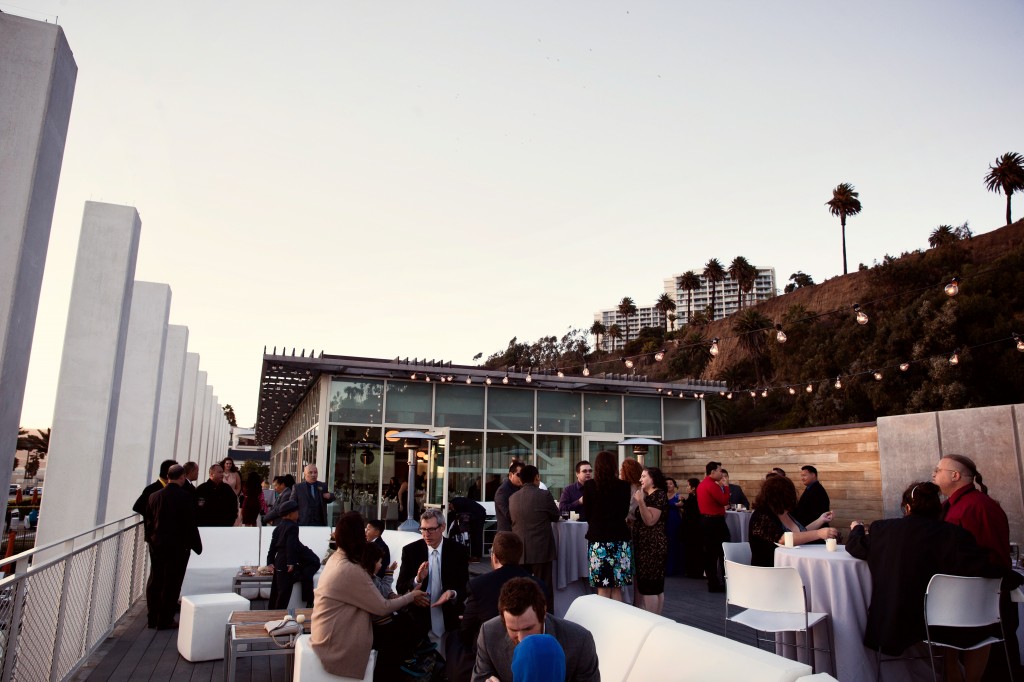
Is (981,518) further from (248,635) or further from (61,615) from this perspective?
(61,615)

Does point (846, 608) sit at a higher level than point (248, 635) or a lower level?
higher

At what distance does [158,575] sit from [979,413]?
9817mm

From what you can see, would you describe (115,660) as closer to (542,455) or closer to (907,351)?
(542,455)

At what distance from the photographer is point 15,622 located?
3.87m

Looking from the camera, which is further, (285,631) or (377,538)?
(377,538)

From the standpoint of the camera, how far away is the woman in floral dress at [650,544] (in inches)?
240

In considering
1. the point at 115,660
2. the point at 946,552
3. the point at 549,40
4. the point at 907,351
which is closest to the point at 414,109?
the point at 549,40

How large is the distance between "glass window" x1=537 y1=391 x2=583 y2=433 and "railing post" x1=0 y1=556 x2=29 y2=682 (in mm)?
12657

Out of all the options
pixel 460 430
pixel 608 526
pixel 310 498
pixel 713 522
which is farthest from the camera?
pixel 460 430

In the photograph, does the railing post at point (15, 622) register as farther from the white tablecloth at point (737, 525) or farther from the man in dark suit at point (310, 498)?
the white tablecloth at point (737, 525)

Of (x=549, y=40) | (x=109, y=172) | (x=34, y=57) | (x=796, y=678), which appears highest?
→ (x=549, y=40)

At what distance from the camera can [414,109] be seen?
12438 millimetres

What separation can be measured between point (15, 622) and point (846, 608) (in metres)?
5.05

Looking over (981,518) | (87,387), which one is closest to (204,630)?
(87,387)
